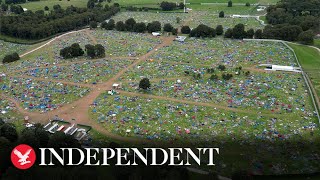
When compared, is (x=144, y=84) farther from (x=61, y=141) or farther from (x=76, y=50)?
(x=76, y=50)

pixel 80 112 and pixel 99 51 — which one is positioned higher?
pixel 99 51

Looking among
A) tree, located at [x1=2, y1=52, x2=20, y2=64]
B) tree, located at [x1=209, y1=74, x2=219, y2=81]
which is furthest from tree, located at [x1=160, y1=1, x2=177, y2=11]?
tree, located at [x1=209, y1=74, x2=219, y2=81]

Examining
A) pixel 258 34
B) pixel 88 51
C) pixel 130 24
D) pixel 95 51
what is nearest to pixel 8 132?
pixel 88 51

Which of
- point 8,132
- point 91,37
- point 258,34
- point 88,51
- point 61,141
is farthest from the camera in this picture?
point 91,37

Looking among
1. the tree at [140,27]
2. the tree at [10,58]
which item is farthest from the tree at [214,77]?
the tree at [10,58]

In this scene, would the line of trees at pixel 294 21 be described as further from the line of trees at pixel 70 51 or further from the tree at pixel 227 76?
the line of trees at pixel 70 51

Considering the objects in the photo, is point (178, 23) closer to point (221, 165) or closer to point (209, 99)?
point (209, 99)

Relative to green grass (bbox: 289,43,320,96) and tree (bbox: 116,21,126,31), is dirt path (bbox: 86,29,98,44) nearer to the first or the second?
tree (bbox: 116,21,126,31)
